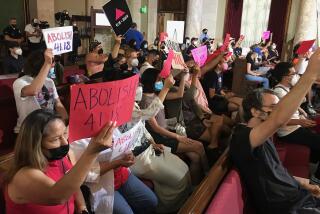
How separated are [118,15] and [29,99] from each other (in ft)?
5.55

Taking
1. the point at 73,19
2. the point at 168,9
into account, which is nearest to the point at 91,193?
the point at 73,19

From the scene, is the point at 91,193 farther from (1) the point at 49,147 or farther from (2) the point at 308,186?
(2) the point at 308,186

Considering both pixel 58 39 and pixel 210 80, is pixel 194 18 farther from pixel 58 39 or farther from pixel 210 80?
pixel 58 39

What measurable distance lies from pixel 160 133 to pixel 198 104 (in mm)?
1051

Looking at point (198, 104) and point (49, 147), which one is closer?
point (49, 147)

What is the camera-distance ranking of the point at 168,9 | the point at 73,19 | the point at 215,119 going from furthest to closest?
the point at 168,9, the point at 73,19, the point at 215,119

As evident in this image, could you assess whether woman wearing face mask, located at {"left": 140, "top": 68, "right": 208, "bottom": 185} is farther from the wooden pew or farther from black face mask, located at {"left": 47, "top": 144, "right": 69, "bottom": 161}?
black face mask, located at {"left": 47, "top": 144, "right": 69, "bottom": 161}

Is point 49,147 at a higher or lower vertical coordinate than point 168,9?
lower

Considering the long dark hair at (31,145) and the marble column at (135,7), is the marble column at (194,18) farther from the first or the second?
the long dark hair at (31,145)

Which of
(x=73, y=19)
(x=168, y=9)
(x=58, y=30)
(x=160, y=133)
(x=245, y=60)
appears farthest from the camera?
(x=168, y=9)

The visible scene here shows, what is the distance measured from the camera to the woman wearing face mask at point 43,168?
146 centimetres

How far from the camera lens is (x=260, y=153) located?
84.0 inches

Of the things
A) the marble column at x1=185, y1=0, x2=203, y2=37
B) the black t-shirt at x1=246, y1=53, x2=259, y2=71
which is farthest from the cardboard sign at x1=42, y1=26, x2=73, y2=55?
the marble column at x1=185, y1=0, x2=203, y2=37

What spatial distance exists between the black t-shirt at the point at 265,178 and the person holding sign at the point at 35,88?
1550 mm
